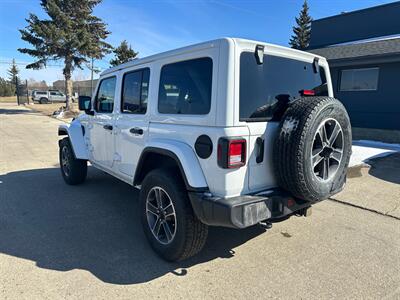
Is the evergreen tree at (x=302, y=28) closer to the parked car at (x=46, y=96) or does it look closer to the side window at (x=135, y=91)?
the parked car at (x=46, y=96)

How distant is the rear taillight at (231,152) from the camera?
256 cm

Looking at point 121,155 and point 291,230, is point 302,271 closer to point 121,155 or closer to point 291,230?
point 291,230

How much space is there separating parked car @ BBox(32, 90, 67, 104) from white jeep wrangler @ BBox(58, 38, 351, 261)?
43638 mm

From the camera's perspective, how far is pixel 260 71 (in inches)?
114

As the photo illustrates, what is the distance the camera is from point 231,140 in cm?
257

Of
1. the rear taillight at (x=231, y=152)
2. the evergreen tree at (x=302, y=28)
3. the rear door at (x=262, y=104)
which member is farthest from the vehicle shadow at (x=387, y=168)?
the evergreen tree at (x=302, y=28)

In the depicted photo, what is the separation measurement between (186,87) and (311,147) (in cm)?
130

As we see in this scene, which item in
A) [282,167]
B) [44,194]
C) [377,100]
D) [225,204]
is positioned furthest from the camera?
[377,100]

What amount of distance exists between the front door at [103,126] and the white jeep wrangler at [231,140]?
0.95 meters

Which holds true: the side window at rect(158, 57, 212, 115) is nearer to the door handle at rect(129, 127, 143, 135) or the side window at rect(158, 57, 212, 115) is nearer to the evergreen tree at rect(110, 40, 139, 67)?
the door handle at rect(129, 127, 143, 135)

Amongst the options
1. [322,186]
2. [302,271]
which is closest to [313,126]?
[322,186]

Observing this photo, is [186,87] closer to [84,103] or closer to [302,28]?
[84,103]

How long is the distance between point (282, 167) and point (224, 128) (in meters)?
0.66

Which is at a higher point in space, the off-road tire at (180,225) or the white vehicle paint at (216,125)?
the white vehicle paint at (216,125)
